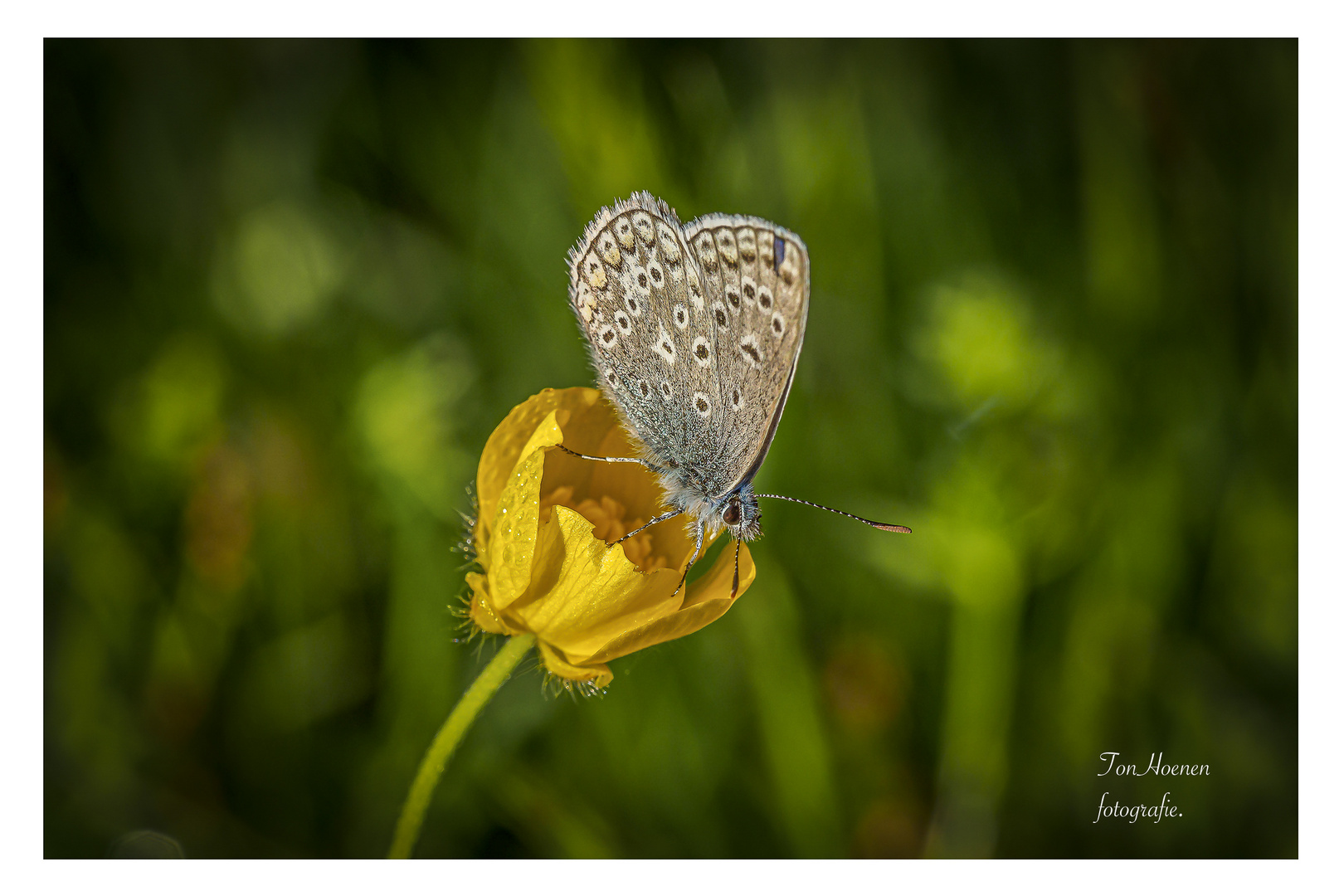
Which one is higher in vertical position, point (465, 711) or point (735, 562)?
point (735, 562)

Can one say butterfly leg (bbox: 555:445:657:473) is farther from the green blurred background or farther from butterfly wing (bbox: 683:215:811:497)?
the green blurred background

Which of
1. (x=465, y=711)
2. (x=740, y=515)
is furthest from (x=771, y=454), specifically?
(x=465, y=711)

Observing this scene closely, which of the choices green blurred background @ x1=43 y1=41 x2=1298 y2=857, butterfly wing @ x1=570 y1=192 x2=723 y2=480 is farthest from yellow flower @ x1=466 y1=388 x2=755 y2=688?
→ green blurred background @ x1=43 y1=41 x2=1298 y2=857

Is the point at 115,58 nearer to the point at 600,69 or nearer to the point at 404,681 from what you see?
the point at 600,69

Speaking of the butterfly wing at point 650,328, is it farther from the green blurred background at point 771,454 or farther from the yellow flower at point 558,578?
the green blurred background at point 771,454

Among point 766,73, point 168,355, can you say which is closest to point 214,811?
point 168,355

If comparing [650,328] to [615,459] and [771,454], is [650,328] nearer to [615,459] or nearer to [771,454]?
[615,459]

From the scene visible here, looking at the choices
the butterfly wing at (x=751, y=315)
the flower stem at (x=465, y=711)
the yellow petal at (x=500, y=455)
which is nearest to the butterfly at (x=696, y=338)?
the butterfly wing at (x=751, y=315)
